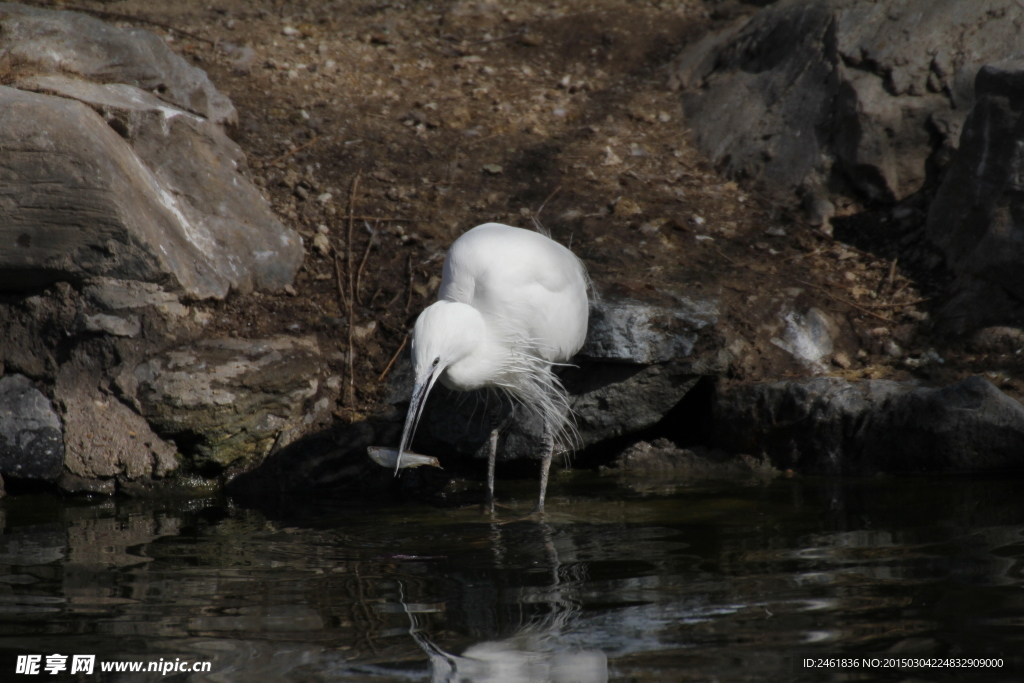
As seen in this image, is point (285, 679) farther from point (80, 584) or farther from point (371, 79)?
point (371, 79)

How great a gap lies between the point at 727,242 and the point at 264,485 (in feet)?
13.0

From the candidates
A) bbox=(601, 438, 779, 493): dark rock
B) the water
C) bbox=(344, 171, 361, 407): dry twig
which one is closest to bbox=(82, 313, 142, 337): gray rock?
the water

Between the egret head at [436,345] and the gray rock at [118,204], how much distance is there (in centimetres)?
229

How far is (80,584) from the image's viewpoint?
3490 millimetres

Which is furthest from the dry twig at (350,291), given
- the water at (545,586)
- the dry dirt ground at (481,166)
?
the water at (545,586)

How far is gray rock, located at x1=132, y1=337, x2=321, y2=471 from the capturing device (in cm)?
517

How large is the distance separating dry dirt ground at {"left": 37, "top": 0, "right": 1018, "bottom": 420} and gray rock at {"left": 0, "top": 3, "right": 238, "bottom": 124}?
0.47 m

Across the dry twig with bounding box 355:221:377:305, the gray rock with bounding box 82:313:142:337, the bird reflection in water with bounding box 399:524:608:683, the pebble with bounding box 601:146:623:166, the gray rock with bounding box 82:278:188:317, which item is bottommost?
the bird reflection in water with bounding box 399:524:608:683

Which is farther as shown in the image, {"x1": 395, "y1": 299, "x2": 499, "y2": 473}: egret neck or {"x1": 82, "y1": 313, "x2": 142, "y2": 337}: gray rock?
{"x1": 82, "y1": 313, "x2": 142, "y2": 337}: gray rock

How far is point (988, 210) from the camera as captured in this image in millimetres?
5895

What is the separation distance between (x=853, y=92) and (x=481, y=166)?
3237mm

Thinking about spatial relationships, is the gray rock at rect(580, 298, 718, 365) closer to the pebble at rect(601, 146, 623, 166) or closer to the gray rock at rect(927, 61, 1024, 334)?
the gray rock at rect(927, 61, 1024, 334)

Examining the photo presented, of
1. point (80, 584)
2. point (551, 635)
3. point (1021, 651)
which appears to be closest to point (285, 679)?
point (551, 635)

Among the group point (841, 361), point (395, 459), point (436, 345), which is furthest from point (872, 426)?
point (395, 459)
